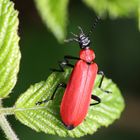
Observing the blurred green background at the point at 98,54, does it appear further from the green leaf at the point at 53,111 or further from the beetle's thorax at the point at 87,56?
the green leaf at the point at 53,111

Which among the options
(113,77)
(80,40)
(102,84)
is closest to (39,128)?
(102,84)

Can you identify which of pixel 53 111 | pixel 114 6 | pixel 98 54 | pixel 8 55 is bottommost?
pixel 53 111

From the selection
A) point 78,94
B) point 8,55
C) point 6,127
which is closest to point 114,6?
point 78,94

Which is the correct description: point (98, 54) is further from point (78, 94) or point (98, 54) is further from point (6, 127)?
point (6, 127)

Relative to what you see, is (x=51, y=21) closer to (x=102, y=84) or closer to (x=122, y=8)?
(x=122, y=8)

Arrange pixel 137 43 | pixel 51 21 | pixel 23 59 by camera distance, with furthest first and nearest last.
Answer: pixel 137 43, pixel 23 59, pixel 51 21

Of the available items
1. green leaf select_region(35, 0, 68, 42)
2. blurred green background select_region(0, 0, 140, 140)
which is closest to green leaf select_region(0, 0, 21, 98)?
green leaf select_region(35, 0, 68, 42)

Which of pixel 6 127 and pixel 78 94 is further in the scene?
pixel 78 94
